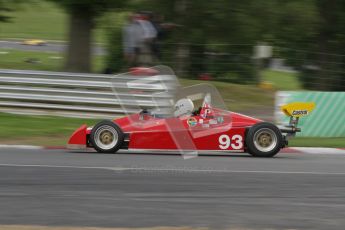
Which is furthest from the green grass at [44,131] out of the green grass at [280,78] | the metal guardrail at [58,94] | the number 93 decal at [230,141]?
the green grass at [280,78]

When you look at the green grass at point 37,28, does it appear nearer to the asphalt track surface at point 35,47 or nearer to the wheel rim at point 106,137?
the asphalt track surface at point 35,47

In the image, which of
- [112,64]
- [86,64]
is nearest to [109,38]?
[112,64]

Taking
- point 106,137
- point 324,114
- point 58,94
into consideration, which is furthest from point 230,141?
point 58,94

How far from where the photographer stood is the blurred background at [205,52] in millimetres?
14188

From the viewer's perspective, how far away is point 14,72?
599 inches

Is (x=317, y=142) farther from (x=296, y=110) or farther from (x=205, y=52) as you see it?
(x=205, y=52)

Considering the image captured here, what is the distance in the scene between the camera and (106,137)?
1073 cm

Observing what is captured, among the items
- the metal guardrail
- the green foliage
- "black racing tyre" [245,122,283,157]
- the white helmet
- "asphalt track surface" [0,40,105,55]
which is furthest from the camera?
"asphalt track surface" [0,40,105,55]

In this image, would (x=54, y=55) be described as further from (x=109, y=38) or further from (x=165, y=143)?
(x=165, y=143)

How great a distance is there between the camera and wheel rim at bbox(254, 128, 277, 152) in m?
10.6

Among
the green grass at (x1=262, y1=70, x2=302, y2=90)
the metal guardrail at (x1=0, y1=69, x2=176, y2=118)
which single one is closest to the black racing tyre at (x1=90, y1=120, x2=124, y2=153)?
the metal guardrail at (x1=0, y1=69, x2=176, y2=118)

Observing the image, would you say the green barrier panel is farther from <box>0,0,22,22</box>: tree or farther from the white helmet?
<box>0,0,22,22</box>: tree

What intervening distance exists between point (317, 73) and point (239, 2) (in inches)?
124

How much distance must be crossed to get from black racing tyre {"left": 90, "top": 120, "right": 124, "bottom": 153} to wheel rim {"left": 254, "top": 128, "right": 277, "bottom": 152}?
2.03m
